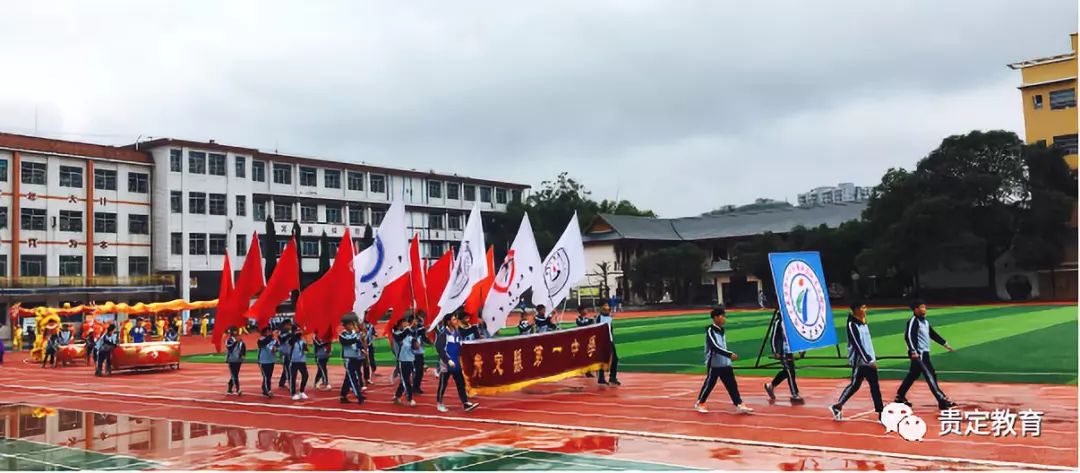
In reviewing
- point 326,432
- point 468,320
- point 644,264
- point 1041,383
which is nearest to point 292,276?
point 468,320

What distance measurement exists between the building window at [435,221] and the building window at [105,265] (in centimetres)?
2336

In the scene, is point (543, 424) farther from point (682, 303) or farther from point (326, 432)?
point (682, 303)

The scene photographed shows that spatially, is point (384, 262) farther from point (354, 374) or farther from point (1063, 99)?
point (1063, 99)

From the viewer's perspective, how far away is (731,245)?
65.3 m

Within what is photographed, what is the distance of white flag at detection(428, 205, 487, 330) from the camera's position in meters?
13.9

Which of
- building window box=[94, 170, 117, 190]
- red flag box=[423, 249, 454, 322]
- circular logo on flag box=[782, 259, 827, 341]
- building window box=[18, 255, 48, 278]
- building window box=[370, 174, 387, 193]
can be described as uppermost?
building window box=[370, 174, 387, 193]

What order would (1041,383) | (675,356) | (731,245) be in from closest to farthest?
(1041,383)
(675,356)
(731,245)

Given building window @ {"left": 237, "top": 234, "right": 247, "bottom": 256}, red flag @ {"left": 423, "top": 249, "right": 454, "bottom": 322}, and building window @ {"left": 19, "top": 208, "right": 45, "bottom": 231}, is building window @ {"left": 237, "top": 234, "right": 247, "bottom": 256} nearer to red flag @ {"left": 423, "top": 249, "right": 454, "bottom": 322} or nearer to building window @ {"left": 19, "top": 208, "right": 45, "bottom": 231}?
building window @ {"left": 19, "top": 208, "right": 45, "bottom": 231}

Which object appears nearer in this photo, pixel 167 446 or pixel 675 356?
pixel 167 446

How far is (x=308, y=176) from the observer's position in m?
60.5

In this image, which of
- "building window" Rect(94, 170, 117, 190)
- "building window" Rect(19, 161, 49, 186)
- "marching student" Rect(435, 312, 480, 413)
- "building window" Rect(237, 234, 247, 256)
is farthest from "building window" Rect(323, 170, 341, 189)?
"marching student" Rect(435, 312, 480, 413)

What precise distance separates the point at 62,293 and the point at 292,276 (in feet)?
123

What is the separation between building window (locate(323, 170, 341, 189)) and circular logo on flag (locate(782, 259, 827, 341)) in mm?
52523

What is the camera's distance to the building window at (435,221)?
67.6 m
